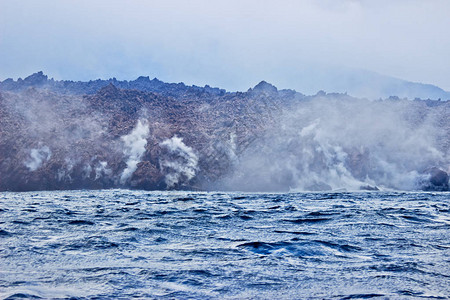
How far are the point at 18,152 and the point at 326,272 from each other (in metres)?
110

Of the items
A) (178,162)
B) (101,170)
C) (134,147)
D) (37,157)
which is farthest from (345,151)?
(37,157)

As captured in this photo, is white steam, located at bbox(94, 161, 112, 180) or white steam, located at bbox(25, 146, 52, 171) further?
white steam, located at bbox(94, 161, 112, 180)

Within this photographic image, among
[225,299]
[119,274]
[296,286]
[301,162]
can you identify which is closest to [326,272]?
[296,286]

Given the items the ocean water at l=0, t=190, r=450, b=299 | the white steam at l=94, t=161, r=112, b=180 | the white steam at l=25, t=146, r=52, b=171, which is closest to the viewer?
the ocean water at l=0, t=190, r=450, b=299

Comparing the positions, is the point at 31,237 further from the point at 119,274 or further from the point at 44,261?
the point at 119,274

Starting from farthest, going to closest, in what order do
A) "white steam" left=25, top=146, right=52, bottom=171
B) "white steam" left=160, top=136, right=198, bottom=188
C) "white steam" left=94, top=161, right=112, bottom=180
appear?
"white steam" left=94, top=161, right=112, bottom=180
"white steam" left=160, top=136, right=198, bottom=188
"white steam" left=25, top=146, right=52, bottom=171

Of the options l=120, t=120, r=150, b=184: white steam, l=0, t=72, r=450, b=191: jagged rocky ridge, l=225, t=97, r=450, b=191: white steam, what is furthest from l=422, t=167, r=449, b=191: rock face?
l=120, t=120, r=150, b=184: white steam

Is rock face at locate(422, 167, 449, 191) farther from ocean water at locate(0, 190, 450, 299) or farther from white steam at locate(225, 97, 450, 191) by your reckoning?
ocean water at locate(0, 190, 450, 299)

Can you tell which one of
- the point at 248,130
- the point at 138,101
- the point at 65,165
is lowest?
the point at 65,165

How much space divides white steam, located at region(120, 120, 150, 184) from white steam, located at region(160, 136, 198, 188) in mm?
6342

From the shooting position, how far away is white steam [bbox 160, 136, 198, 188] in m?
103

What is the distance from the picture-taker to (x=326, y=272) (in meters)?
10.1

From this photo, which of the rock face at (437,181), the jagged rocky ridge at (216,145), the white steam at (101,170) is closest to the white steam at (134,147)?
the jagged rocky ridge at (216,145)

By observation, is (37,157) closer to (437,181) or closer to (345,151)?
(345,151)
